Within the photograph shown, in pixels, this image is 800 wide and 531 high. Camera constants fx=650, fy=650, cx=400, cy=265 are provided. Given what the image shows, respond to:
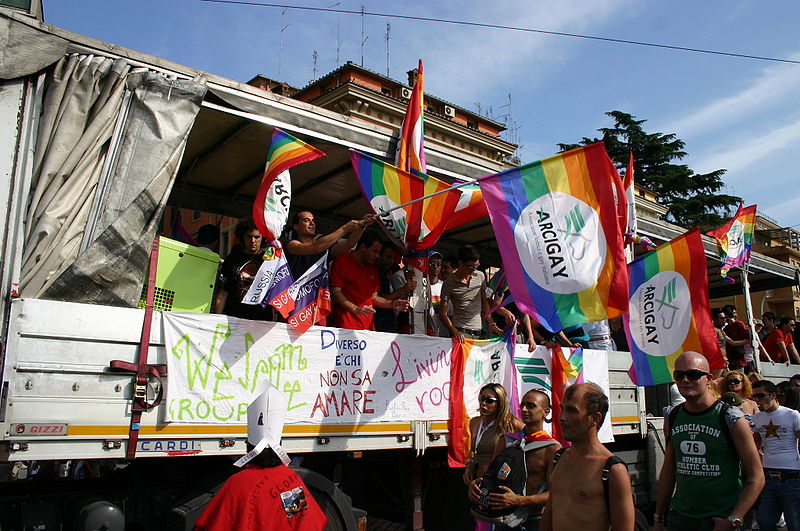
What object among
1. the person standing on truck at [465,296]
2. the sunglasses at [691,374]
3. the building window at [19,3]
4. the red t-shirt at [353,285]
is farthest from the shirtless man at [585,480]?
the building window at [19,3]

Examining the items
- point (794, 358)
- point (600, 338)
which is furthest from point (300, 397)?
point (794, 358)

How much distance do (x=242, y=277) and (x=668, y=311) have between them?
4.55 meters

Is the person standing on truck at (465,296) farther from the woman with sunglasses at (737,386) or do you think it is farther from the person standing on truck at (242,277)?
the woman with sunglasses at (737,386)

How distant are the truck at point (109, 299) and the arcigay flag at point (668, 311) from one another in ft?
9.99

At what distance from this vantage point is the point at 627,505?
9.90 ft

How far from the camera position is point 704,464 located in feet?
12.9

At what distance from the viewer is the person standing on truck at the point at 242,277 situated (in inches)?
207

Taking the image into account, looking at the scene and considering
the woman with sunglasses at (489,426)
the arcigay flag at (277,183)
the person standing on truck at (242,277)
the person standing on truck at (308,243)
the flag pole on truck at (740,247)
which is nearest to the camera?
the woman with sunglasses at (489,426)

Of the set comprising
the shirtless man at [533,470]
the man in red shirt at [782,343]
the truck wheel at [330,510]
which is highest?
the man in red shirt at [782,343]

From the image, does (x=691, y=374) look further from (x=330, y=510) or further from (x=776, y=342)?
(x=776, y=342)

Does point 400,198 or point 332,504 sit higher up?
point 400,198

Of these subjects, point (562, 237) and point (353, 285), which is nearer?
point (562, 237)

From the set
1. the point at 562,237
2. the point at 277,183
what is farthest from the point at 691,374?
the point at 277,183

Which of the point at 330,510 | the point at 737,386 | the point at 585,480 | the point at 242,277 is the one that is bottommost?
the point at 330,510
